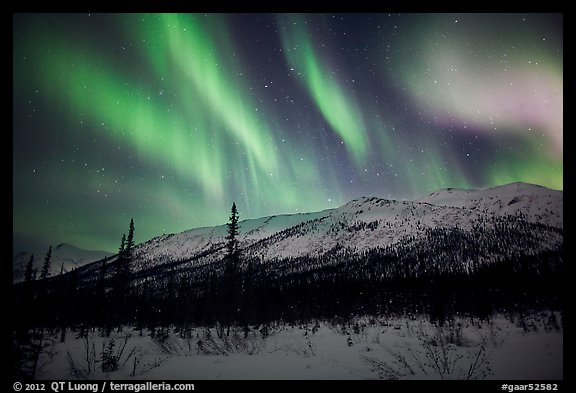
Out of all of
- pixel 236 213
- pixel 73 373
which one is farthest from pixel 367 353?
pixel 236 213

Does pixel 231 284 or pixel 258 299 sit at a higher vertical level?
pixel 231 284

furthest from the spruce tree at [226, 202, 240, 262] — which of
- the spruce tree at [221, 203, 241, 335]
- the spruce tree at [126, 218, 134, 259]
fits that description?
the spruce tree at [126, 218, 134, 259]

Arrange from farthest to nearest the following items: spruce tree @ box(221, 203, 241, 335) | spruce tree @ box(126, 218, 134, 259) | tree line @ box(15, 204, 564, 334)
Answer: spruce tree @ box(126, 218, 134, 259) < spruce tree @ box(221, 203, 241, 335) < tree line @ box(15, 204, 564, 334)

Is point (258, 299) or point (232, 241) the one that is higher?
point (232, 241)

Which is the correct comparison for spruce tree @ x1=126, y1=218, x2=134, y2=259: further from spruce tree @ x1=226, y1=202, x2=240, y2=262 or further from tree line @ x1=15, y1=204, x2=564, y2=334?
spruce tree @ x1=226, y1=202, x2=240, y2=262

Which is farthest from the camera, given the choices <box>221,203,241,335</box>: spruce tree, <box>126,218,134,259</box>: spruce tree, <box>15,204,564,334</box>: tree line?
<box>126,218,134,259</box>: spruce tree

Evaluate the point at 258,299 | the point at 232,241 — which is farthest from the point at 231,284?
the point at 258,299

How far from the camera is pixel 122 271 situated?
39.6 m

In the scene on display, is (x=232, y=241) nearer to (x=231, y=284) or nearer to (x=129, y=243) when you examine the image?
(x=231, y=284)

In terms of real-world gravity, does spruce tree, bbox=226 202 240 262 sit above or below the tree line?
above

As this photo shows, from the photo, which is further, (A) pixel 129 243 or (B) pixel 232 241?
(A) pixel 129 243
